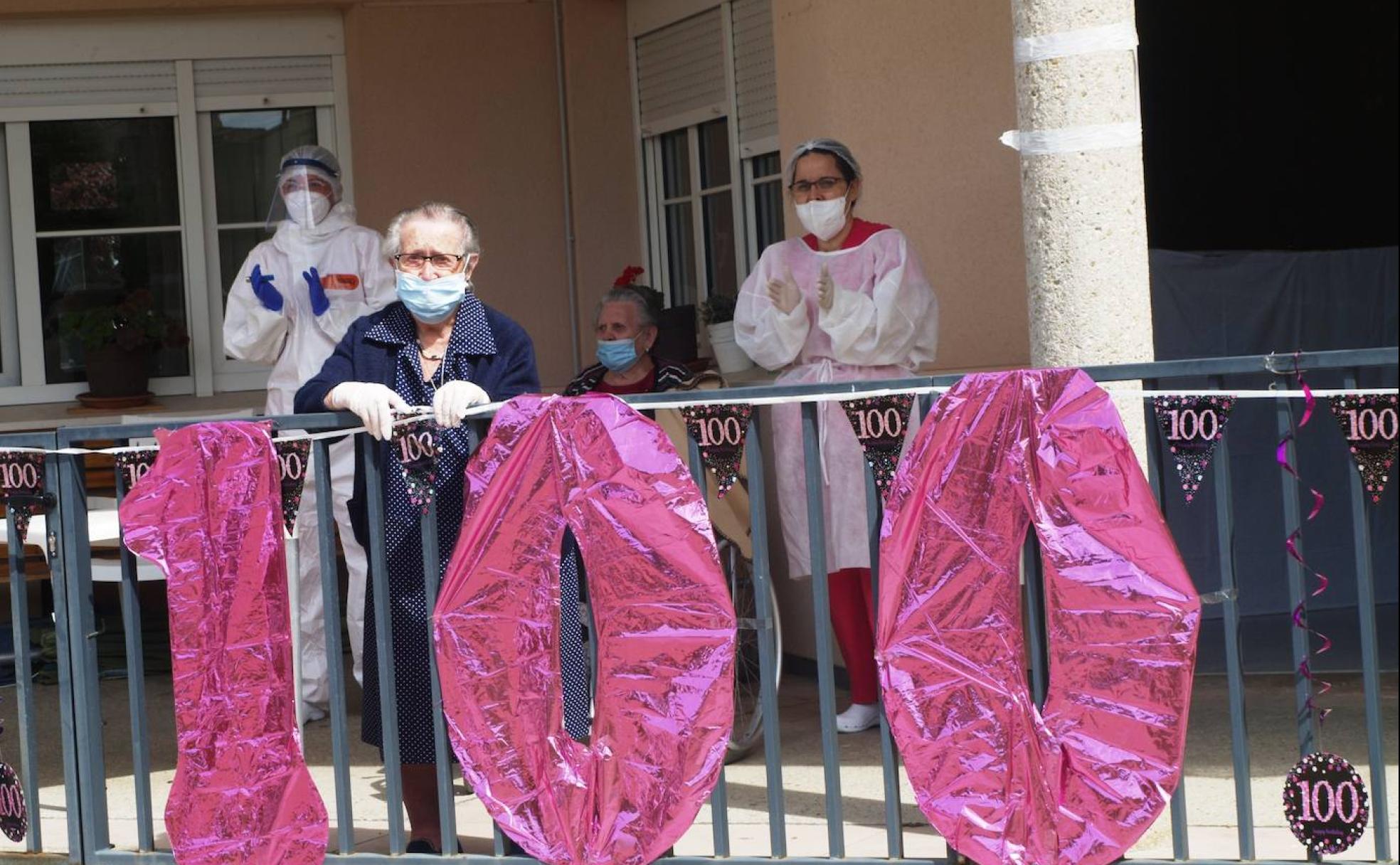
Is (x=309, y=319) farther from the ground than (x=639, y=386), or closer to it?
farther from the ground

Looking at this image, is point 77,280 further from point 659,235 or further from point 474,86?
point 659,235

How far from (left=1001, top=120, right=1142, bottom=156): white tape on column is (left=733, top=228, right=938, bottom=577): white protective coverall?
54.4 inches

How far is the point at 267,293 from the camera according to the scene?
20.6 ft

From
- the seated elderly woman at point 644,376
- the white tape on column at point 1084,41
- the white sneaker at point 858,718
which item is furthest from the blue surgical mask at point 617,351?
the white tape on column at point 1084,41

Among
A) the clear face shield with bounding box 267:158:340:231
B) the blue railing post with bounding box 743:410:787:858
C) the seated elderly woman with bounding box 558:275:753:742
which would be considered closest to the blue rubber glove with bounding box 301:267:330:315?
the clear face shield with bounding box 267:158:340:231

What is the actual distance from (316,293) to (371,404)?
7.85 feet

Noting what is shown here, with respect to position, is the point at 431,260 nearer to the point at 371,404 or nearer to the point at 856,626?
the point at 371,404

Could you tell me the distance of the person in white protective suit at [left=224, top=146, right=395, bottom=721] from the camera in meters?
6.33

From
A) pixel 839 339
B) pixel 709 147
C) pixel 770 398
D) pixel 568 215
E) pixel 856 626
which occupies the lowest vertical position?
pixel 856 626

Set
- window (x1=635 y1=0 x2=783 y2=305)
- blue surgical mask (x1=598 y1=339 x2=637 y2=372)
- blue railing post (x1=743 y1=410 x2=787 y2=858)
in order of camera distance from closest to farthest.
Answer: blue railing post (x1=743 y1=410 x2=787 y2=858), blue surgical mask (x1=598 y1=339 x2=637 y2=372), window (x1=635 y1=0 x2=783 y2=305)

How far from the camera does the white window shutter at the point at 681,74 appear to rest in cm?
770

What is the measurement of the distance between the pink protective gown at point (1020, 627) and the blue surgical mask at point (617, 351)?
2.30 meters

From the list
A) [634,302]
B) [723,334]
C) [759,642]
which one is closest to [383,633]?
[759,642]

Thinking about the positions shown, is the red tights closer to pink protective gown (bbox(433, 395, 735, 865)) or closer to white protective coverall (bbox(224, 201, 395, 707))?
white protective coverall (bbox(224, 201, 395, 707))
